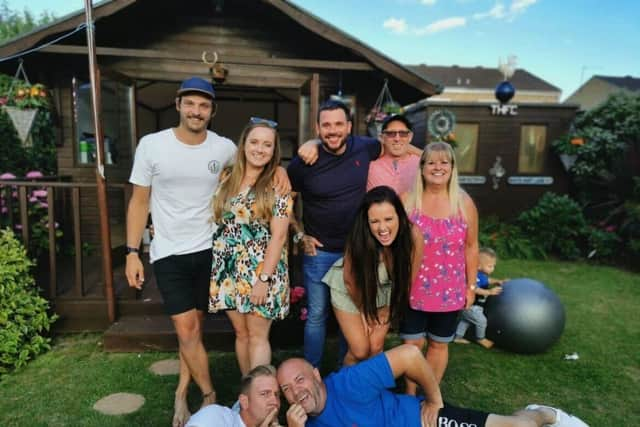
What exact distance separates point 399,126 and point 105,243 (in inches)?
117

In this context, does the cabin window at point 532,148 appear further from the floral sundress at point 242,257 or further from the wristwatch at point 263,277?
the wristwatch at point 263,277

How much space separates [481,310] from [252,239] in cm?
268

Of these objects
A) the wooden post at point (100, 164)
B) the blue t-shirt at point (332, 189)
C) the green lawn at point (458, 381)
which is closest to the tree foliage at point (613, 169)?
the green lawn at point (458, 381)

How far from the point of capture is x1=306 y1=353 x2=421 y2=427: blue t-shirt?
2018 mm

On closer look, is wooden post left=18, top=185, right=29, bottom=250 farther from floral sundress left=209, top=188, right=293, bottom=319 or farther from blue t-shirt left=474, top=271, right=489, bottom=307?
blue t-shirt left=474, top=271, right=489, bottom=307

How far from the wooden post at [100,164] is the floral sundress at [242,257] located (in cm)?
198

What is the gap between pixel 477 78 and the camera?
117 ft

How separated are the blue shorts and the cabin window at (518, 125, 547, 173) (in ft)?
28.4

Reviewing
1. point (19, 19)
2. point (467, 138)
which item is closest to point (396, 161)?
point (467, 138)

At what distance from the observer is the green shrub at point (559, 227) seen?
8172 mm

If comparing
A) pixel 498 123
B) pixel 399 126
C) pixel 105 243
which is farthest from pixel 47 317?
pixel 498 123

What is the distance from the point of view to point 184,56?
4.35 meters

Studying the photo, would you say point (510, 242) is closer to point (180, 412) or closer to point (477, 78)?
point (180, 412)

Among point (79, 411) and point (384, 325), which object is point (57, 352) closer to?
point (79, 411)
